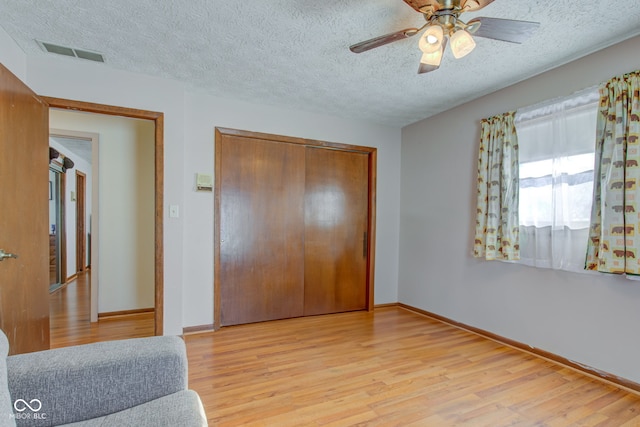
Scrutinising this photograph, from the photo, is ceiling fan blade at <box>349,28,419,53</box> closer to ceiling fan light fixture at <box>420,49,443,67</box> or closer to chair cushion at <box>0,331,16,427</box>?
ceiling fan light fixture at <box>420,49,443,67</box>

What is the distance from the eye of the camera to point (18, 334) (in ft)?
6.17

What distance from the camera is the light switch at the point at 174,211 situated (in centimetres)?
284

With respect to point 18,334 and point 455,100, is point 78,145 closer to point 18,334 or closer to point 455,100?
point 18,334

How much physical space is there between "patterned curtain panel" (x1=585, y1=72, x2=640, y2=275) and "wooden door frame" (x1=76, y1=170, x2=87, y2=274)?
754 cm

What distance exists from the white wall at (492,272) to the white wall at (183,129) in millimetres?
1192

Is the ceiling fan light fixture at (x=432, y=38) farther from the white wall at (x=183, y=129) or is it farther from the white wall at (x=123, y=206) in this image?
the white wall at (x=123, y=206)

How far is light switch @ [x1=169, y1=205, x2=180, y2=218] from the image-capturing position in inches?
112

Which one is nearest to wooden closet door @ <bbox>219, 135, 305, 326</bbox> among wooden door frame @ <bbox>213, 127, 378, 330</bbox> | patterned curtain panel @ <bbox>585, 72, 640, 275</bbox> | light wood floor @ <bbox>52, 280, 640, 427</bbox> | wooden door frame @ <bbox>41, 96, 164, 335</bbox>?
wooden door frame @ <bbox>213, 127, 378, 330</bbox>

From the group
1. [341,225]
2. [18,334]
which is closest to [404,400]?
[341,225]

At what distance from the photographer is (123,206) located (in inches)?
141

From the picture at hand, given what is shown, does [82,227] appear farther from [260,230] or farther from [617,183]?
[617,183]

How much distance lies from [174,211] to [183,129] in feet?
2.51

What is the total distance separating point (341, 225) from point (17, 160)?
2910 millimetres

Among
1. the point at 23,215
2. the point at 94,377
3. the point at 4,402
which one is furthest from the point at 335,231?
the point at 4,402
